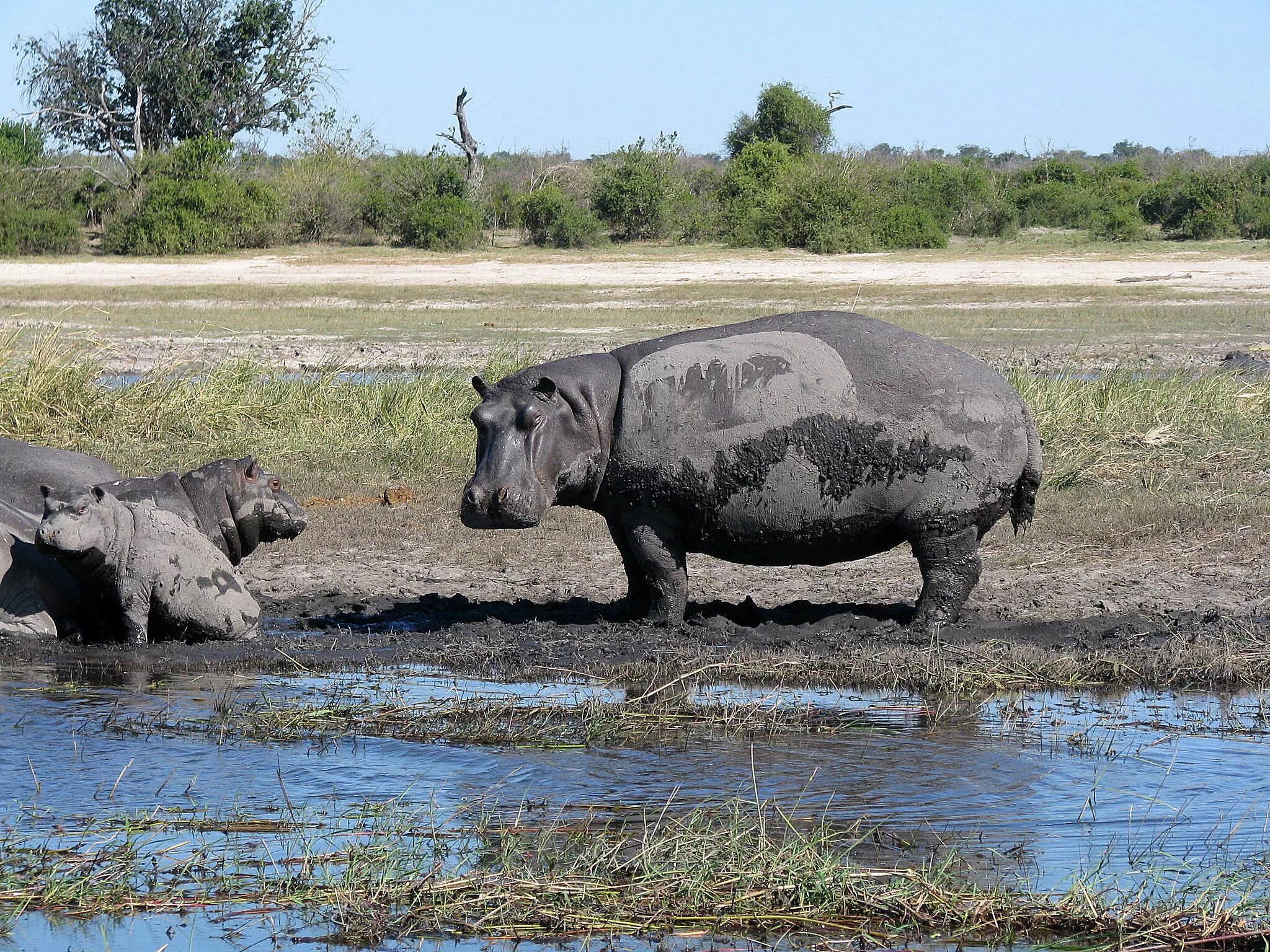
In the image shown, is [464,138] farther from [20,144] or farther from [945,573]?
[945,573]

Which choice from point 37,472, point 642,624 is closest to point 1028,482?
point 642,624

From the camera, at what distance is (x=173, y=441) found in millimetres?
14492

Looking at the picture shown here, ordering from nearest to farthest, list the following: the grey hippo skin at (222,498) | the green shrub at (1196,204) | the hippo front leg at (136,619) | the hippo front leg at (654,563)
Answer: the hippo front leg at (654,563)
the hippo front leg at (136,619)
the grey hippo skin at (222,498)
the green shrub at (1196,204)

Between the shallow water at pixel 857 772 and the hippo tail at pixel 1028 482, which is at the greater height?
the hippo tail at pixel 1028 482

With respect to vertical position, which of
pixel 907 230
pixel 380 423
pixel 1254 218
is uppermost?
pixel 1254 218

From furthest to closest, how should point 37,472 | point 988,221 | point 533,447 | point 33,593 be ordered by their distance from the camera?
1. point 988,221
2. point 37,472
3. point 33,593
4. point 533,447

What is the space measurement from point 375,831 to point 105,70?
50.5 metres

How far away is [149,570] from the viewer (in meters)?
8.84

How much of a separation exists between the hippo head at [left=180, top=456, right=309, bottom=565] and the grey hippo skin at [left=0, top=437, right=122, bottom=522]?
2.44 ft

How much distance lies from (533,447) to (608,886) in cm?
368

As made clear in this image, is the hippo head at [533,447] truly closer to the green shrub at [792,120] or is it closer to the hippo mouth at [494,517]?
the hippo mouth at [494,517]

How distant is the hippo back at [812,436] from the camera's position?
832 cm

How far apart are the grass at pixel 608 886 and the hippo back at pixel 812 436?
2984 mm

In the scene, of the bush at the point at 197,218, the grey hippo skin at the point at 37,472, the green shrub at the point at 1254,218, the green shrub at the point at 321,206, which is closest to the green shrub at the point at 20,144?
the bush at the point at 197,218
